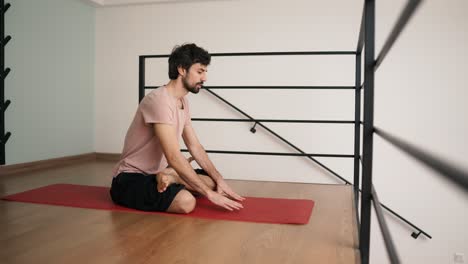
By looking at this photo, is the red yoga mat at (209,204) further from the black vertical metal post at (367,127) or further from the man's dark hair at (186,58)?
the man's dark hair at (186,58)

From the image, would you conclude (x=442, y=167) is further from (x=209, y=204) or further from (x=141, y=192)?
(x=209, y=204)

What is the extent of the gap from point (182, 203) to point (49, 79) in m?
2.79

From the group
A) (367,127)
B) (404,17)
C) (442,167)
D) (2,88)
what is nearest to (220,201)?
(367,127)

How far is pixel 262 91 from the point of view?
4477mm

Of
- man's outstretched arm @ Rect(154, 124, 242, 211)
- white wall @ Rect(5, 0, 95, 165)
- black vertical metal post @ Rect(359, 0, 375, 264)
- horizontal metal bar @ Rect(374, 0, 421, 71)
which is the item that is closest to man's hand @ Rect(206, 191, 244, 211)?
man's outstretched arm @ Rect(154, 124, 242, 211)

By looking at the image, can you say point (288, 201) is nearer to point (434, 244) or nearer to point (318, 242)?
point (318, 242)

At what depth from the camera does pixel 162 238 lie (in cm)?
163

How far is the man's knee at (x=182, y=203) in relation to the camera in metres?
1.99

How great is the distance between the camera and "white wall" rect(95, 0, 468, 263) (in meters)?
4.04

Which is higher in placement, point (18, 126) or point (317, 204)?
point (18, 126)

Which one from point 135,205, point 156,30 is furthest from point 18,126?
point 135,205

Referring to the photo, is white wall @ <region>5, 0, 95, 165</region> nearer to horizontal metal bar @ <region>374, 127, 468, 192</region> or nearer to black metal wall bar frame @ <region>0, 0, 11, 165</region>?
black metal wall bar frame @ <region>0, 0, 11, 165</region>

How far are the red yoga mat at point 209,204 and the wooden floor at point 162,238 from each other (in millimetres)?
67

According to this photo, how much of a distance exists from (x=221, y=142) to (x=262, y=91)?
2.24ft
